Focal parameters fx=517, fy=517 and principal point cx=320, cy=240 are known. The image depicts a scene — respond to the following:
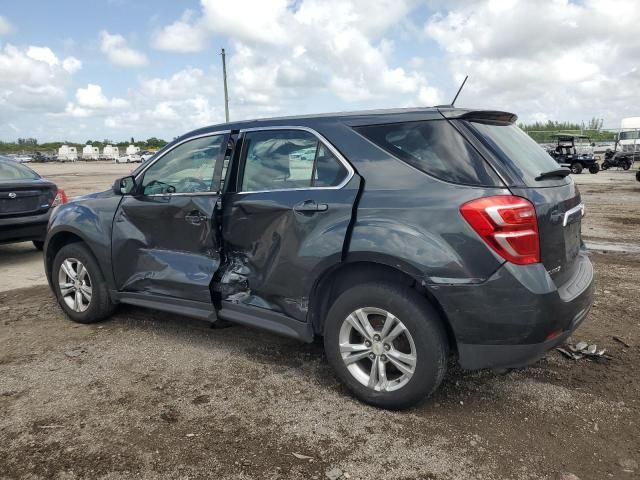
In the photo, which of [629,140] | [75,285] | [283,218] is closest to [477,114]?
[283,218]

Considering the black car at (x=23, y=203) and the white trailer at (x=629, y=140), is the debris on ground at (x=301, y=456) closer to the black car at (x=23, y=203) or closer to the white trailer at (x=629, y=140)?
the black car at (x=23, y=203)

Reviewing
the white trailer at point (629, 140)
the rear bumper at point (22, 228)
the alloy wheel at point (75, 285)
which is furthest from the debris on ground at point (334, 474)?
the white trailer at point (629, 140)

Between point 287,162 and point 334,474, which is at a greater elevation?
point 287,162

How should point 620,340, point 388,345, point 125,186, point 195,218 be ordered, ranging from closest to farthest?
1. point 388,345
2. point 195,218
3. point 620,340
4. point 125,186

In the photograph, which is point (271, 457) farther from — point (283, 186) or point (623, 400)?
point (623, 400)

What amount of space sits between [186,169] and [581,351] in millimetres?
3283

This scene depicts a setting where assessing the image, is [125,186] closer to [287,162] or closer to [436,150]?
[287,162]

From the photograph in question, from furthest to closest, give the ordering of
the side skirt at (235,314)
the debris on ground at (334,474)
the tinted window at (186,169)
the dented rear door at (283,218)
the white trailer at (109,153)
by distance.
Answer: the white trailer at (109,153), the tinted window at (186,169), the side skirt at (235,314), the dented rear door at (283,218), the debris on ground at (334,474)

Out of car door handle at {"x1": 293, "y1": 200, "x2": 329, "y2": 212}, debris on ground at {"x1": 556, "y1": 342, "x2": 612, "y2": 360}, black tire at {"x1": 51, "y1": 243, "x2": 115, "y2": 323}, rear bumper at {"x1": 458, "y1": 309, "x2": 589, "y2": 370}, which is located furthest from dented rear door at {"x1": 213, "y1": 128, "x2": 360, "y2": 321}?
debris on ground at {"x1": 556, "y1": 342, "x2": 612, "y2": 360}

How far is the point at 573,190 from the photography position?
3260 millimetres

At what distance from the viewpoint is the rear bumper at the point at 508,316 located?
2668mm

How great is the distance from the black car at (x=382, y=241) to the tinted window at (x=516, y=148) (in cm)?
2

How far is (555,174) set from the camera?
3143mm

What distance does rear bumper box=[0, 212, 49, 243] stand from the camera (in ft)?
22.8
